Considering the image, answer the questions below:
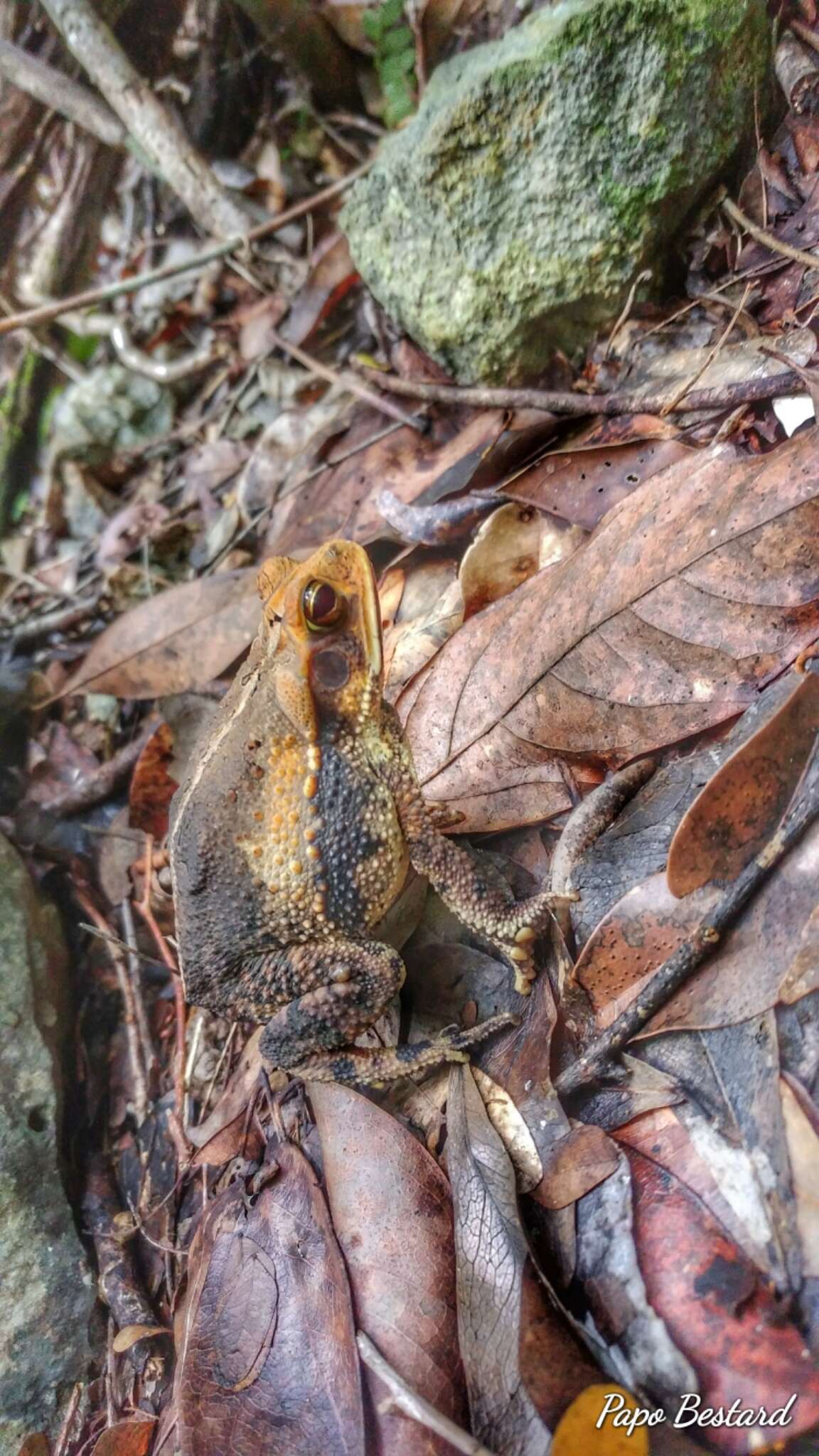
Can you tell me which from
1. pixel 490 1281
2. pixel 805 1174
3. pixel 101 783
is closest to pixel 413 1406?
pixel 490 1281

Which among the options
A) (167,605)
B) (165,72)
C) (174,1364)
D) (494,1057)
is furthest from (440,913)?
(165,72)

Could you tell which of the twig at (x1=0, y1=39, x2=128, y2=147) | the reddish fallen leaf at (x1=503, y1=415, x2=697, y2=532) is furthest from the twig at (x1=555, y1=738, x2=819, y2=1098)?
the twig at (x1=0, y1=39, x2=128, y2=147)

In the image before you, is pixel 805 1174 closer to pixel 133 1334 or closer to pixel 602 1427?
pixel 602 1427

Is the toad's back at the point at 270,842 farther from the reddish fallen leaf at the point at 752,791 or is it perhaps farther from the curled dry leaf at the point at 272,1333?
the reddish fallen leaf at the point at 752,791

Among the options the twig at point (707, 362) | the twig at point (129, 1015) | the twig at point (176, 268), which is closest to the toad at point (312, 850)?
the twig at point (129, 1015)

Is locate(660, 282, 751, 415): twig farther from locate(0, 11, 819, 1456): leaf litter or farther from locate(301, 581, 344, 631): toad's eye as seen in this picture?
locate(301, 581, 344, 631): toad's eye
